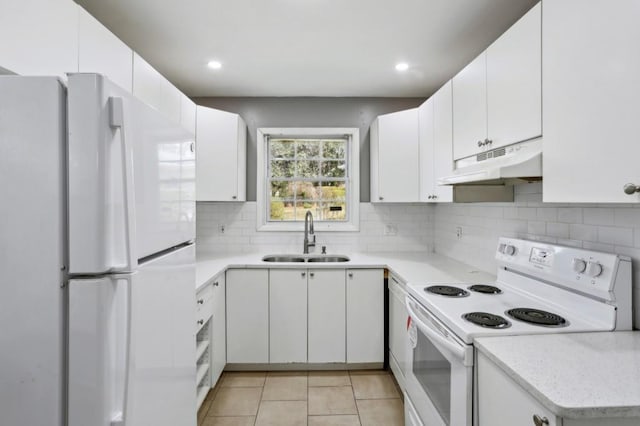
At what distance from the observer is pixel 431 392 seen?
5.34 ft

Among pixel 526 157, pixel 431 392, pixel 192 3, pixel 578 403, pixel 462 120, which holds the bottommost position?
pixel 431 392

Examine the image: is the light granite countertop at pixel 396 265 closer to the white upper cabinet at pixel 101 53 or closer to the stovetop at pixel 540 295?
the stovetop at pixel 540 295

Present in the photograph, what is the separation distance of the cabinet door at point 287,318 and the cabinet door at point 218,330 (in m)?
0.37

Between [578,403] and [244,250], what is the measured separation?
289cm

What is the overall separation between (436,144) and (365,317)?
1.48m

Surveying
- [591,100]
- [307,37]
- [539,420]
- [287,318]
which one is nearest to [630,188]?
[591,100]

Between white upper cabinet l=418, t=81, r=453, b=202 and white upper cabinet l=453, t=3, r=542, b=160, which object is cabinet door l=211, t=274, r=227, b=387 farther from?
white upper cabinet l=453, t=3, r=542, b=160

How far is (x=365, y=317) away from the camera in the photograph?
9.04 feet

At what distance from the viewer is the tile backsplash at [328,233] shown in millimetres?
3375

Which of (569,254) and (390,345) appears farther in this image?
(390,345)

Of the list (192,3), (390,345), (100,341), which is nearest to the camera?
(100,341)

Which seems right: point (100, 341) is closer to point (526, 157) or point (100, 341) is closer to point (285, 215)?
→ point (526, 157)

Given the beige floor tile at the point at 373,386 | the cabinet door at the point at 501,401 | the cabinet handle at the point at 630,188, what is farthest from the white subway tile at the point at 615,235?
the beige floor tile at the point at 373,386

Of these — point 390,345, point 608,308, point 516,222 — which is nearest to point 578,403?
point 608,308
